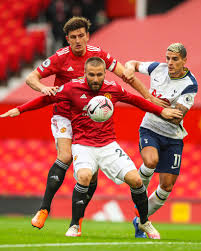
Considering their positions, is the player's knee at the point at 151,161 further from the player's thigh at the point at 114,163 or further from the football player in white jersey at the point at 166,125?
the player's thigh at the point at 114,163

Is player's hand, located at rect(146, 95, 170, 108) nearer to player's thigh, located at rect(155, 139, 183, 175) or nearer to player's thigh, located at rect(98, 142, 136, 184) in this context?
player's thigh, located at rect(155, 139, 183, 175)

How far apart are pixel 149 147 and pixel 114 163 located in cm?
80

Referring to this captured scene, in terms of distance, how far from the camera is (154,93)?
7.30 metres

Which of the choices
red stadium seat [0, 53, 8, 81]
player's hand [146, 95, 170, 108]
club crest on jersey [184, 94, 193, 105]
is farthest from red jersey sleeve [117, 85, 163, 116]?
red stadium seat [0, 53, 8, 81]

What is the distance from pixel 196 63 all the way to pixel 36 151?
3602 mm

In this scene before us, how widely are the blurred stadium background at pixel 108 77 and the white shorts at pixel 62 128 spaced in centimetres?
410

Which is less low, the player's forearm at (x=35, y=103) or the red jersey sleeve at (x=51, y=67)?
the red jersey sleeve at (x=51, y=67)

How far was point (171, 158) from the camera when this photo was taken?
732 cm

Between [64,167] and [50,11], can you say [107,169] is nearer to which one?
[64,167]

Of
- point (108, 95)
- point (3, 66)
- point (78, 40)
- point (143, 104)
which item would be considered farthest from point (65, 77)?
point (3, 66)

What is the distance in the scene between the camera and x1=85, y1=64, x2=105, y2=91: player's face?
6.47m

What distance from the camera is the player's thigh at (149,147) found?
23.4 feet

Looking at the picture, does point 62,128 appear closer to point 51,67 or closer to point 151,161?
point 51,67

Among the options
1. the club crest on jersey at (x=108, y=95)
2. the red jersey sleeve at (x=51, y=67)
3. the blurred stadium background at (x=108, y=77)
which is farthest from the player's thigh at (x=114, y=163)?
the blurred stadium background at (x=108, y=77)
